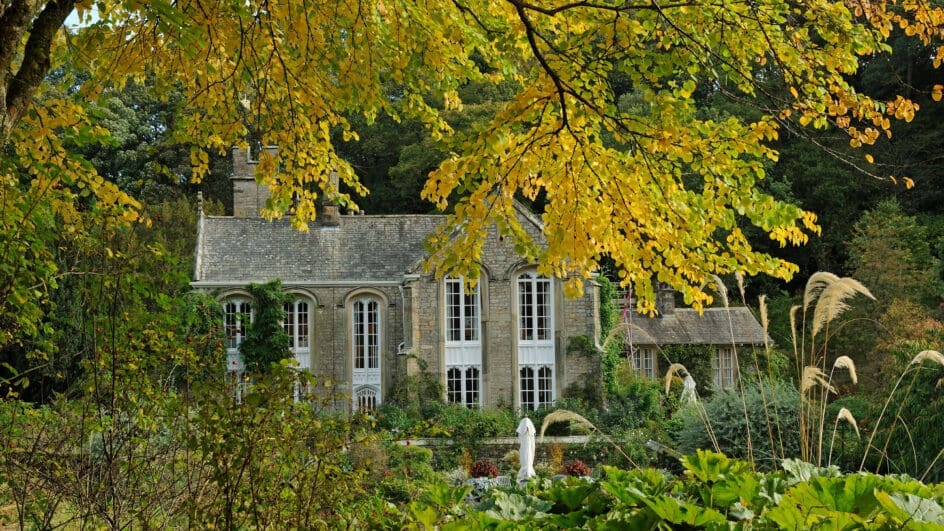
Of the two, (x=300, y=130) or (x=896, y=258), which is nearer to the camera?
(x=300, y=130)

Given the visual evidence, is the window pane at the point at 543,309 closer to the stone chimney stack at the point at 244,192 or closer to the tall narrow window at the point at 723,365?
the tall narrow window at the point at 723,365

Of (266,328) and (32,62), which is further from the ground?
(32,62)

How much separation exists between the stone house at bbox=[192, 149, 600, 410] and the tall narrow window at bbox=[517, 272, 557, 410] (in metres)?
0.03

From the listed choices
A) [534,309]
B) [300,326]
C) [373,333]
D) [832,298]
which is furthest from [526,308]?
[832,298]

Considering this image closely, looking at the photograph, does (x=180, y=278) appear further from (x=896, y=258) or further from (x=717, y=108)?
(x=717, y=108)

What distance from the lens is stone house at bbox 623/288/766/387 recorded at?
29578mm

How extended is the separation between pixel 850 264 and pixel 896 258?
114 inches

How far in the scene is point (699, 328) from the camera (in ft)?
99.5

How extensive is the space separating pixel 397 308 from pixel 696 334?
33.3 feet

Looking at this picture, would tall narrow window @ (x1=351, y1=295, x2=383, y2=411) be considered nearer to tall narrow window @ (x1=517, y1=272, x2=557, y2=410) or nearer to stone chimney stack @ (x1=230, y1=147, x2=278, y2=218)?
tall narrow window @ (x1=517, y1=272, x2=557, y2=410)

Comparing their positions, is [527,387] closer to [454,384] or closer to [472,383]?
[472,383]

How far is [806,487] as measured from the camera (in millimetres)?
2887

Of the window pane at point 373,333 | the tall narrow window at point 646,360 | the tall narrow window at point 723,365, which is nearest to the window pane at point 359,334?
the window pane at point 373,333

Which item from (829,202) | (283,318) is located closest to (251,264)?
(283,318)
